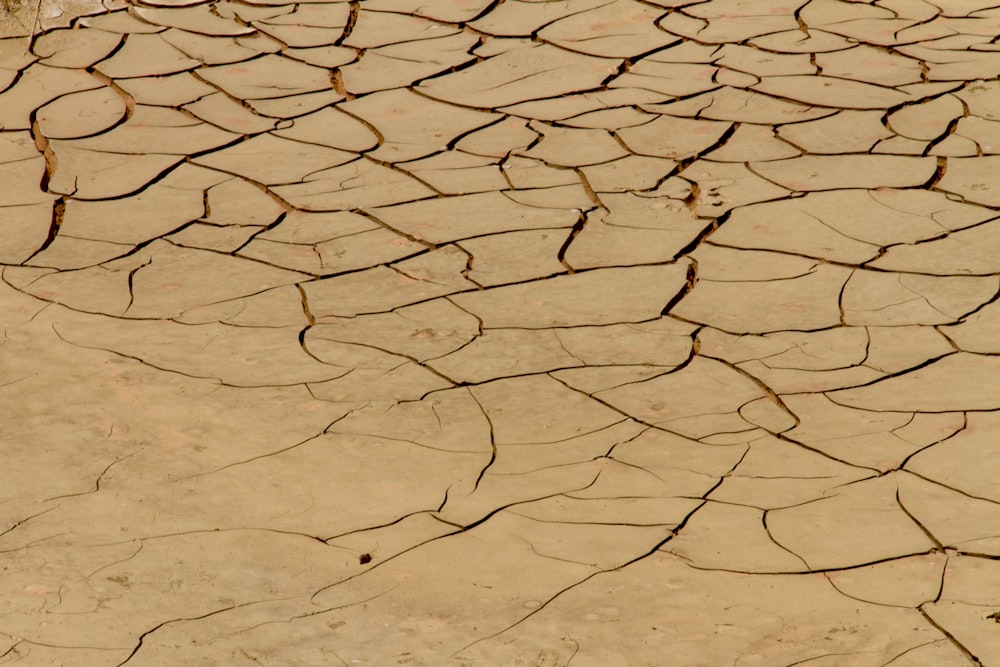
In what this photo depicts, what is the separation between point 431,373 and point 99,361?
2.83ft

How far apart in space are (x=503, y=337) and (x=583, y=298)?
0.32m

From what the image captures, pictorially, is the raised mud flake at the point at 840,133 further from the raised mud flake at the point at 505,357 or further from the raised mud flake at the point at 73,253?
the raised mud flake at the point at 73,253

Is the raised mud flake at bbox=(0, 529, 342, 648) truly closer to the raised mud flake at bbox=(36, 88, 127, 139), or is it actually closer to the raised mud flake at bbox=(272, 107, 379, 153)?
the raised mud flake at bbox=(272, 107, 379, 153)

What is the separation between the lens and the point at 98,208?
4031 mm

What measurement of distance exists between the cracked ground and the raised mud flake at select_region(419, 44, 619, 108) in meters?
0.02

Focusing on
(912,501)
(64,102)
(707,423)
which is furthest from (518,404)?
(64,102)

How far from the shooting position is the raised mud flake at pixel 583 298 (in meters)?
3.36

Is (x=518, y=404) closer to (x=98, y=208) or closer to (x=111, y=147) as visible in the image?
(x=98, y=208)

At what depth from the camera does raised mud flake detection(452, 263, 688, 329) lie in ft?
11.0

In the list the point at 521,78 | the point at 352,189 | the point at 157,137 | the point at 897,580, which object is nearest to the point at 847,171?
the point at 521,78

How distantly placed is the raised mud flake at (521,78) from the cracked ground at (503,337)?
0.02 metres

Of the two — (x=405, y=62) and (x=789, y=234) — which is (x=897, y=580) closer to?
(x=789, y=234)

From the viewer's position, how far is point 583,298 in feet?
11.3

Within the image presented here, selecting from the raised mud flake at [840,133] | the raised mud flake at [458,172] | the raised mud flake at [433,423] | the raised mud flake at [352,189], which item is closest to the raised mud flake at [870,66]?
the raised mud flake at [840,133]
